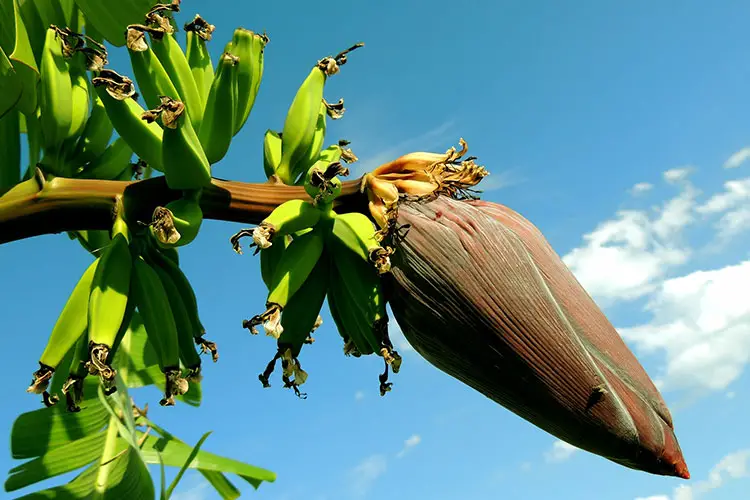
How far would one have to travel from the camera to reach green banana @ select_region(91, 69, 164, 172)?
1.12 m

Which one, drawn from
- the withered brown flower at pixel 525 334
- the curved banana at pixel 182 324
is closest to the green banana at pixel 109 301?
the curved banana at pixel 182 324

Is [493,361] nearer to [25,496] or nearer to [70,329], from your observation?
[70,329]

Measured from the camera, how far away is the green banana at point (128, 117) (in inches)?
44.3

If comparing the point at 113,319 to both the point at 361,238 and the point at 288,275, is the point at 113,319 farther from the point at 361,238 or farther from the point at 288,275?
the point at 361,238

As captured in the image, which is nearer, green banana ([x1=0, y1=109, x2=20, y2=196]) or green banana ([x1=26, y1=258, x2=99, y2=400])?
green banana ([x1=26, y1=258, x2=99, y2=400])

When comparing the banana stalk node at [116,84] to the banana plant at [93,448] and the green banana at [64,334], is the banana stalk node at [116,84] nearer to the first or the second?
the green banana at [64,334]

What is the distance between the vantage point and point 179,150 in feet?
3.64

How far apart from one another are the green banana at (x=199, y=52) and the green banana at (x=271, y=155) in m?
0.15

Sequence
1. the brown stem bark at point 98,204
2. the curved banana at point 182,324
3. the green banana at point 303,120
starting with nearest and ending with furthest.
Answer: the brown stem bark at point 98,204, the curved banana at point 182,324, the green banana at point 303,120

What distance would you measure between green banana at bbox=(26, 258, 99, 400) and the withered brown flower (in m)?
0.52

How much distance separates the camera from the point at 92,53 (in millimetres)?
1256

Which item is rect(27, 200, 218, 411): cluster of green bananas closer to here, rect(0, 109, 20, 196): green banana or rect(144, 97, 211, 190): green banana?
rect(144, 97, 211, 190): green banana

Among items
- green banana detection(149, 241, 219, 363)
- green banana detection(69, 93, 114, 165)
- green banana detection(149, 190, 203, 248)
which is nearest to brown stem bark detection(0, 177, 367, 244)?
green banana detection(149, 190, 203, 248)

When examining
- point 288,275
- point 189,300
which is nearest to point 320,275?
point 288,275
